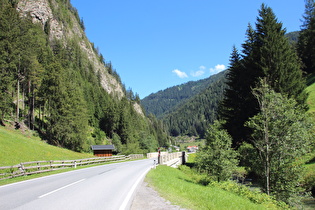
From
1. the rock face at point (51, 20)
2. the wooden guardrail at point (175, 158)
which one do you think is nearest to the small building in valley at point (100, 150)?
the wooden guardrail at point (175, 158)

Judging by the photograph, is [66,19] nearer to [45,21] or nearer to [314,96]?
[45,21]

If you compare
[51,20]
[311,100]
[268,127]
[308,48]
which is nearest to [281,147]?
[268,127]

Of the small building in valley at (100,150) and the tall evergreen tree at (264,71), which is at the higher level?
the tall evergreen tree at (264,71)

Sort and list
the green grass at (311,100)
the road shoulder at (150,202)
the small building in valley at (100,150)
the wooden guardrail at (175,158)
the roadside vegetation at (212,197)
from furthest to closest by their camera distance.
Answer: the small building in valley at (100,150) < the green grass at (311,100) < the wooden guardrail at (175,158) < the roadside vegetation at (212,197) < the road shoulder at (150,202)

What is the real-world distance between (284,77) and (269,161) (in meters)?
13.4

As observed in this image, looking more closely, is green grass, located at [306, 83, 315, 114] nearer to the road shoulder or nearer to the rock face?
the road shoulder

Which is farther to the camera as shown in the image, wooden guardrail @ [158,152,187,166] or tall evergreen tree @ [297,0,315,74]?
tall evergreen tree @ [297,0,315,74]

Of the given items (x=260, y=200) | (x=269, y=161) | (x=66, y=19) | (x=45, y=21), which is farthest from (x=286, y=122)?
(x=66, y=19)

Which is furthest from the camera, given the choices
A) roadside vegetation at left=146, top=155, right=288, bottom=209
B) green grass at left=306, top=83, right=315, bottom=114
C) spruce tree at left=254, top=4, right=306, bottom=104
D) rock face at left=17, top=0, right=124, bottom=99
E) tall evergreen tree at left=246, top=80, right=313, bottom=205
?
rock face at left=17, top=0, right=124, bottom=99

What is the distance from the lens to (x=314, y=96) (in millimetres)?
42156

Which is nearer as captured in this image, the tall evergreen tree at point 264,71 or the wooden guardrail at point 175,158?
the tall evergreen tree at point 264,71

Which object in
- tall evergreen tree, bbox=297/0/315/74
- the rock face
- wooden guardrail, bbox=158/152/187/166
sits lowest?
wooden guardrail, bbox=158/152/187/166

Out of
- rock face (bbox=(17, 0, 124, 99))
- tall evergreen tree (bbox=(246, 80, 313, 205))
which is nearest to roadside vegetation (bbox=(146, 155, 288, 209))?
tall evergreen tree (bbox=(246, 80, 313, 205))

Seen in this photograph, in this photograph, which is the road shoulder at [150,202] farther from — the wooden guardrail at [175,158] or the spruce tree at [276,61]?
the wooden guardrail at [175,158]
